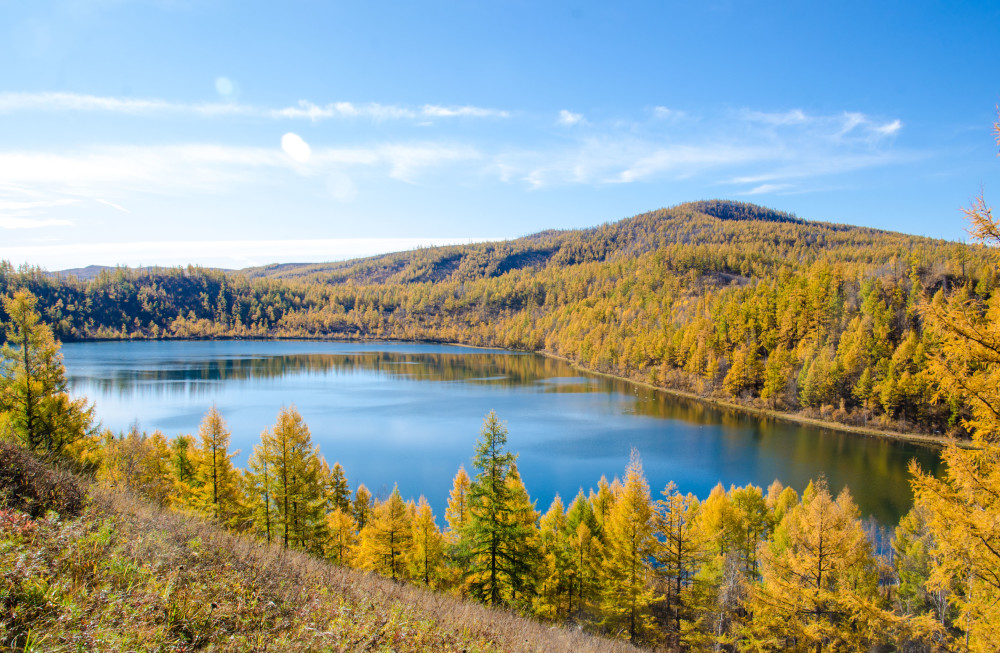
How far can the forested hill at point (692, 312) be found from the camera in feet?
158

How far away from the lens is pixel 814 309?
191 ft

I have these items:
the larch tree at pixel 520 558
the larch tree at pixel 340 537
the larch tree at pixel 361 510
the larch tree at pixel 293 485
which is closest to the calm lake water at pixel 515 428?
the larch tree at pixel 361 510

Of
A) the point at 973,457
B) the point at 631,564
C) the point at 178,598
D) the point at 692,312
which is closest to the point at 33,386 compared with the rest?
the point at 178,598

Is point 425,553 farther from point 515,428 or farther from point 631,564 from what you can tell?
point 515,428

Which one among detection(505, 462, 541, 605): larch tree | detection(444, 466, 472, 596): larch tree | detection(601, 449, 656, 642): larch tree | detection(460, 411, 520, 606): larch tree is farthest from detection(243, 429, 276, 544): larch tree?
detection(601, 449, 656, 642): larch tree

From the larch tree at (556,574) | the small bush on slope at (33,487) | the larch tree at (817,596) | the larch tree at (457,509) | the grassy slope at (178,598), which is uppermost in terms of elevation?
the small bush on slope at (33,487)

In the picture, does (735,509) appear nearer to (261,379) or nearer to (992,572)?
(992,572)

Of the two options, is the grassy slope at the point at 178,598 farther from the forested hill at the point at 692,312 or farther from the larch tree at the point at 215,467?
the larch tree at the point at 215,467

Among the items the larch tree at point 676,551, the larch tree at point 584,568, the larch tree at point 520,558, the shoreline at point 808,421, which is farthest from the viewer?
the shoreline at point 808,421

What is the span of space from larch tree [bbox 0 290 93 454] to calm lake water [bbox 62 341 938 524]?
13.2 m

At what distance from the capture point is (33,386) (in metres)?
14.8

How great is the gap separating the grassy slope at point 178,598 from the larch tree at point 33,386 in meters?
11.7

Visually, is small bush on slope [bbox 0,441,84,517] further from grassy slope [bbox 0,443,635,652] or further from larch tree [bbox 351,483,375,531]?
larch tree [bbox 351,483,375,531]

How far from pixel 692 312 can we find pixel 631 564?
74153mm
